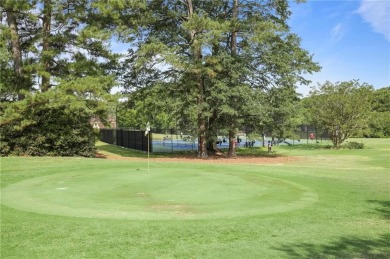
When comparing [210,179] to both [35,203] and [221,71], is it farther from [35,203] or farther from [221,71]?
[221,71]

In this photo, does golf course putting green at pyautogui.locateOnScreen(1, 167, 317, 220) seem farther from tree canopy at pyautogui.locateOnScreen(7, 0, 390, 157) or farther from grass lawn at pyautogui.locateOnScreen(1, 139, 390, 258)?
tree canopy at pyautogui.locateOnScreen(7, 0, 390, 157)

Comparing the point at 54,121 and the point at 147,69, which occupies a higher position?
the point at 147,69

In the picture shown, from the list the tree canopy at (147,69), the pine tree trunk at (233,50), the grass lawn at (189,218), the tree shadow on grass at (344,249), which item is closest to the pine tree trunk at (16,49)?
the tree canopy at (147,69)

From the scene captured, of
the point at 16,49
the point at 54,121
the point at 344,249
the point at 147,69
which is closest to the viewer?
the point at 344,249

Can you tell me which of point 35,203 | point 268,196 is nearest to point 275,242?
point 268,196

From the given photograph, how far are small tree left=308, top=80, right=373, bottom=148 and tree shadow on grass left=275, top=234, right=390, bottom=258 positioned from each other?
30.8 metres

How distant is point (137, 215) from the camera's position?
7.89 metres

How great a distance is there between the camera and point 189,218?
7.79 m

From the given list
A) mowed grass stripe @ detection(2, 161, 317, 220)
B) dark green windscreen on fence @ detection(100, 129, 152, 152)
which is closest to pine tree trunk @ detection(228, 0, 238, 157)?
dark green windscreen on fence @ detection(100, 129, 152, 152)

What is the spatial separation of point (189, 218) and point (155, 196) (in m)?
2.15

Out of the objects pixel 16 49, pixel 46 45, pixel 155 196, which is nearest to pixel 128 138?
pixel 46 45

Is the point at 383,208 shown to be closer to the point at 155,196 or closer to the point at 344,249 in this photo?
the point at 344,249

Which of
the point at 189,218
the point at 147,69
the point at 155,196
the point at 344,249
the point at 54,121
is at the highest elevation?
the point at 147,69

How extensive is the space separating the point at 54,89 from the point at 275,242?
62.9 ft
